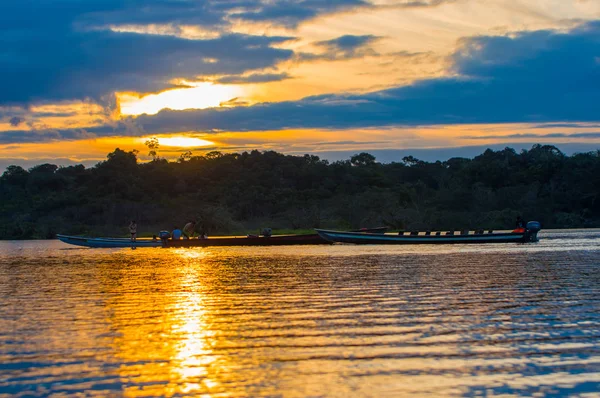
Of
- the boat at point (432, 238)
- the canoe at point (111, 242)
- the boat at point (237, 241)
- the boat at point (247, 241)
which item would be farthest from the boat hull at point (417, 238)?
the canoe at point (111, 242)

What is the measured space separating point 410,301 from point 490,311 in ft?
8.74

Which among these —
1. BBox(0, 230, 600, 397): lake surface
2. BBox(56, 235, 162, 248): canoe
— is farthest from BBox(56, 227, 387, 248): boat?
BBox(0, 230, 600, 397): lake surface

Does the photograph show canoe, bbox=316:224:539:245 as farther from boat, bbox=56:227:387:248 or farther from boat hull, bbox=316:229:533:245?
boat, bbox=56:227:387:248

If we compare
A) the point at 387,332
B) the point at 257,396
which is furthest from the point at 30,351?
the point at 387,332

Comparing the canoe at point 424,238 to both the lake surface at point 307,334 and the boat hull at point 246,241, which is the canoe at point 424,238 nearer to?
the boat hull at point 246,241

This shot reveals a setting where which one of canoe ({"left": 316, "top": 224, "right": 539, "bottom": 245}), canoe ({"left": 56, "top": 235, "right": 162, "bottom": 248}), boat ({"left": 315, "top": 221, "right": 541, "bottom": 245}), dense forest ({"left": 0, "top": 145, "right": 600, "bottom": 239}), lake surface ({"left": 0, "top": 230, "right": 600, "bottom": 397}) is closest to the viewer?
lake surface ({"left": 0, "top": 230, "right": 600, "bottom": 397})

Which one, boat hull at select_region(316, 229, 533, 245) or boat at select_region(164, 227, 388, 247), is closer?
boat hull at select_region(316, 229, 533, 245)

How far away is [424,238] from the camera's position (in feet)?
187

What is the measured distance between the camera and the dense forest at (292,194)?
9200 cm

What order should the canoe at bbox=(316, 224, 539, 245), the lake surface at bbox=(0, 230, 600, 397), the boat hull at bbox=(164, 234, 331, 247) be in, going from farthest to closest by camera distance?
1. the boat hull at bbox=(164, 234, 331, 247)
2. the canoe at bbox=(316, 224, 539, 245)
3. the lake surface at bbox=(0, 230, 600, 397)

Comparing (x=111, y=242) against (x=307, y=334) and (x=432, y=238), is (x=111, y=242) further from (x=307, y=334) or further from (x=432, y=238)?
(x=307, y=334)

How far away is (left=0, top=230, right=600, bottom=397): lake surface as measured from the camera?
12.4m

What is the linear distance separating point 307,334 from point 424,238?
4139 cm

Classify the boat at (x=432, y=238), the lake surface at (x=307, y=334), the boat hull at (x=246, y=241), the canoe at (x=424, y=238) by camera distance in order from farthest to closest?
the boat hull at (x=246, y=241)
the canoe at (x=424, y=238)
the boat at (x=432, y=238)
the lake surface at (x=307, y=334)
